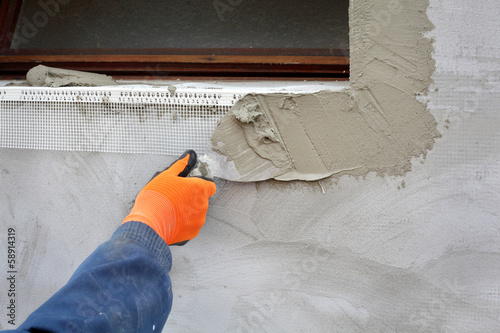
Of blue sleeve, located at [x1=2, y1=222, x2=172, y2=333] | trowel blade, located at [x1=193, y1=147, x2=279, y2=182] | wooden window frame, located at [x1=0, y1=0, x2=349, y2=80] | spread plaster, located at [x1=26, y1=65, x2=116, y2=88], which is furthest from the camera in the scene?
wooden window frame, located at [x1=0, y1=0, x2=349, y2=80]

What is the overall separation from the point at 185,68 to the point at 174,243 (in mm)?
965

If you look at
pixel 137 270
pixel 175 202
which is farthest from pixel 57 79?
pixel 137 270

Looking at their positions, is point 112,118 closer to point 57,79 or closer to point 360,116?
point 57,79

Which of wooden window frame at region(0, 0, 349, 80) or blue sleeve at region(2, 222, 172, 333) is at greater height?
wooden window frame at region(0, 0, 349, 80)

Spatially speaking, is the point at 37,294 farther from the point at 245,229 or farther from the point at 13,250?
the point at 245,229

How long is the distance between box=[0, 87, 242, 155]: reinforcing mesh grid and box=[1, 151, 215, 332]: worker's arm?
13 centimetres

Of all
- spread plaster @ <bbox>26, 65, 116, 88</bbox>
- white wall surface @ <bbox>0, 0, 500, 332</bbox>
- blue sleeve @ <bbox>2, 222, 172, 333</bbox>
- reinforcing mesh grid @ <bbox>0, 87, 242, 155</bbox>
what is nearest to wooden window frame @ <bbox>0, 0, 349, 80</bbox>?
spread plaster @ <bbox>26, 65, 116, 88</bbox>

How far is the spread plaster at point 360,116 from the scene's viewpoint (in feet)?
4.08

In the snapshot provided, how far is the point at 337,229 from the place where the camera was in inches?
52.7

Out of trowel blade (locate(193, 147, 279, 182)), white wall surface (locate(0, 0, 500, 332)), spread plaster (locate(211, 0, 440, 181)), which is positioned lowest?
white wall surface (locate(0, 0, 500, 332))

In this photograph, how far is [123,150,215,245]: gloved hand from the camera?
1215mm

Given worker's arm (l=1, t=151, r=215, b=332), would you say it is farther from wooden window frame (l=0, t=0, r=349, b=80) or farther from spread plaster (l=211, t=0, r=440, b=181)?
wooden window frame (l=0, t=0, r=349, b=80)

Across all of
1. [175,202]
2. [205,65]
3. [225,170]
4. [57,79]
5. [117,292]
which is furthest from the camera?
[205,65]

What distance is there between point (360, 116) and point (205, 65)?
937mm
